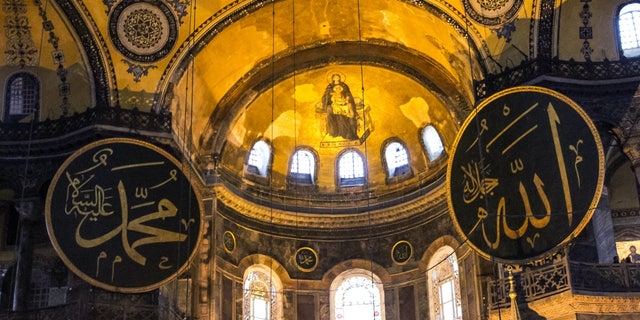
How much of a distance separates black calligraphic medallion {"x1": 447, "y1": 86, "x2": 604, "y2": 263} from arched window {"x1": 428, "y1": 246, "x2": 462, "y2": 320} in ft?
13.6

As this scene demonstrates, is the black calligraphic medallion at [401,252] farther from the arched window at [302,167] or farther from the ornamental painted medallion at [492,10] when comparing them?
the ornamental painted medallion at [492,10]

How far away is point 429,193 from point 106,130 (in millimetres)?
6930

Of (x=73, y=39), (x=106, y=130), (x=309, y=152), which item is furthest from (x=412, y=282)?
(x=73, y=39)

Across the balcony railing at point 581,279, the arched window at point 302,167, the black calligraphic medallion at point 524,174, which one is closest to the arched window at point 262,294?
the arched window at point 302,167

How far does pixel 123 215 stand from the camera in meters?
16.1

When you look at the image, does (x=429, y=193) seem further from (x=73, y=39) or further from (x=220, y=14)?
(x=73, y=39)

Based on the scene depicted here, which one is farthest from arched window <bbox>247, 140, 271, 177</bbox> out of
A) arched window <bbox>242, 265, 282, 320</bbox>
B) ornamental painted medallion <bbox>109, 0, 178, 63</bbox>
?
ornamental painted medallion <bbox>109, 0, 178, 63</bbox>

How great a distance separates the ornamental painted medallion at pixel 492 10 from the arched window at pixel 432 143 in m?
3.59

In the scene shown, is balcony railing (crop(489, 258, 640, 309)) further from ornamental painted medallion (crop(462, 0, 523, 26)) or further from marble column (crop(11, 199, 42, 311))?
marble column (crop(11, 199, 42, 311))

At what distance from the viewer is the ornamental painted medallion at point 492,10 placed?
17422 mm

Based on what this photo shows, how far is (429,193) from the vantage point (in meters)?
20.3

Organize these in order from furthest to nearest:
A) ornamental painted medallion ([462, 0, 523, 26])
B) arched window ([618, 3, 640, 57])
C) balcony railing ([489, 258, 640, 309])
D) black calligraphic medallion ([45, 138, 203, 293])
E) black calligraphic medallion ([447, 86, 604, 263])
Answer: ornamental painted medallion ([462, 0, 523, 26]), arched window ([618, 3, 640, 57]), black calligraphic medallion ([45, 138, 203, 293]), balcony railing ([489, 258, 640, 309]), black calligraphic medallion ([447, 86, 604, 263])

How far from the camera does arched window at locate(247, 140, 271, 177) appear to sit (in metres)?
21.3

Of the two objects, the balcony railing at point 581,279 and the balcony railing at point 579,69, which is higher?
the balcony railing at point 579,69
